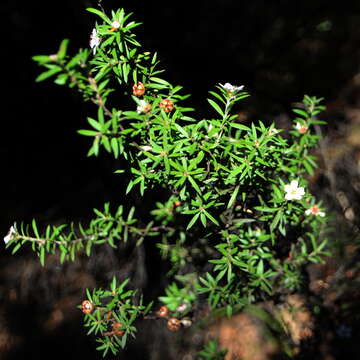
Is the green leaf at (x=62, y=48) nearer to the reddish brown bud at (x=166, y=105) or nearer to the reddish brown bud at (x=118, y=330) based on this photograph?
the reddish brown bud at (x=166, y=105)

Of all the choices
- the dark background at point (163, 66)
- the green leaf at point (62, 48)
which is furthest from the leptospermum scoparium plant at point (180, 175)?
the dark background at point (163, 66)

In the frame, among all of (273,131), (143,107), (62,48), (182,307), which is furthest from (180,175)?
(182,307)

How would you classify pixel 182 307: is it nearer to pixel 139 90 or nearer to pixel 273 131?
pixel 273 131

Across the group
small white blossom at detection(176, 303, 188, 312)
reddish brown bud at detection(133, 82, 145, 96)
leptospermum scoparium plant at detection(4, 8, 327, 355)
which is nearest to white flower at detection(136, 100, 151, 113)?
leptospermum scoparium plant at detection(4, 8, 327, 355)

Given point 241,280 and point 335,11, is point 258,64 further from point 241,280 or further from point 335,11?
point 241,280

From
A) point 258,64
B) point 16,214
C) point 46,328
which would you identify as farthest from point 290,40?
point 46,328

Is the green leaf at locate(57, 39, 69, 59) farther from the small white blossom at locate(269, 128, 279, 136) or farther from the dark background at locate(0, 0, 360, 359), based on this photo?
the dark background at locate(0, 0, 360, 359)

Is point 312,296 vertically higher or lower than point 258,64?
lower

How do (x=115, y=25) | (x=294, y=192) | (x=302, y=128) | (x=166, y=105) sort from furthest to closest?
(x=302, y=128), (x=294, y=192), (x=166, y=105), (x=115, y=25)
